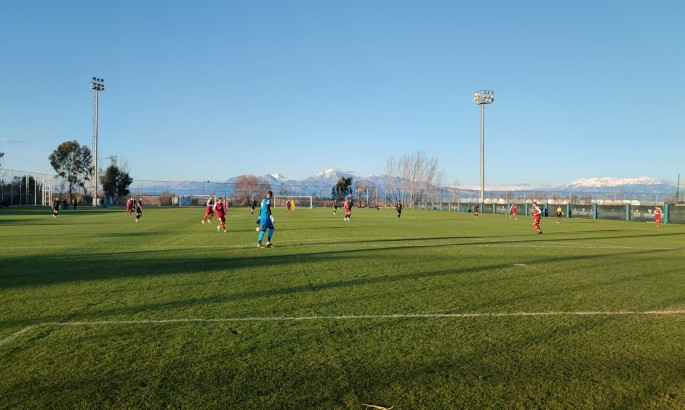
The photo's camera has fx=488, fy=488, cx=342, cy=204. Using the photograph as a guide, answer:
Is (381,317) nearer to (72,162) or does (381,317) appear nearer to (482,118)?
(482,118)

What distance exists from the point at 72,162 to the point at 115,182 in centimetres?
811

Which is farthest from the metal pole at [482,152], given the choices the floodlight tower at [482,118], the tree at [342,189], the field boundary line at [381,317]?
the field boundary line at [381,317]

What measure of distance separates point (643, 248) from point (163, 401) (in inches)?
707

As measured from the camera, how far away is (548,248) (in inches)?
664

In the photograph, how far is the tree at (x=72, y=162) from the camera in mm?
81500

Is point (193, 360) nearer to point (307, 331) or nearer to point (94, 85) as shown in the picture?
point (307, 331)

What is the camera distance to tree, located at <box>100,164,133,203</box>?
8688 cm

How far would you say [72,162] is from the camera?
82562mm

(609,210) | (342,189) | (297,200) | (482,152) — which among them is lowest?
(609,210)

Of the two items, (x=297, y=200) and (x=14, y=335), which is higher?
(x=297, y=200)

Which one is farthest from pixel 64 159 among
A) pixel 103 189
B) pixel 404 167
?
pixel 404 167

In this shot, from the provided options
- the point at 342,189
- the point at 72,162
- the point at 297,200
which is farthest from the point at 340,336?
the point at 342,189

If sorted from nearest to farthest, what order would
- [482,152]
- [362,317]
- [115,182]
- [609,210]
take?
[362,317] < [609,210] < [482,152] < [115,182]

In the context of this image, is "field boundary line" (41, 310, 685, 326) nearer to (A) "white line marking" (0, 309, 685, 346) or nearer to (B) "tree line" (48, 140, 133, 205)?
(A) "white line marking" (0, 309, 685, 346)
